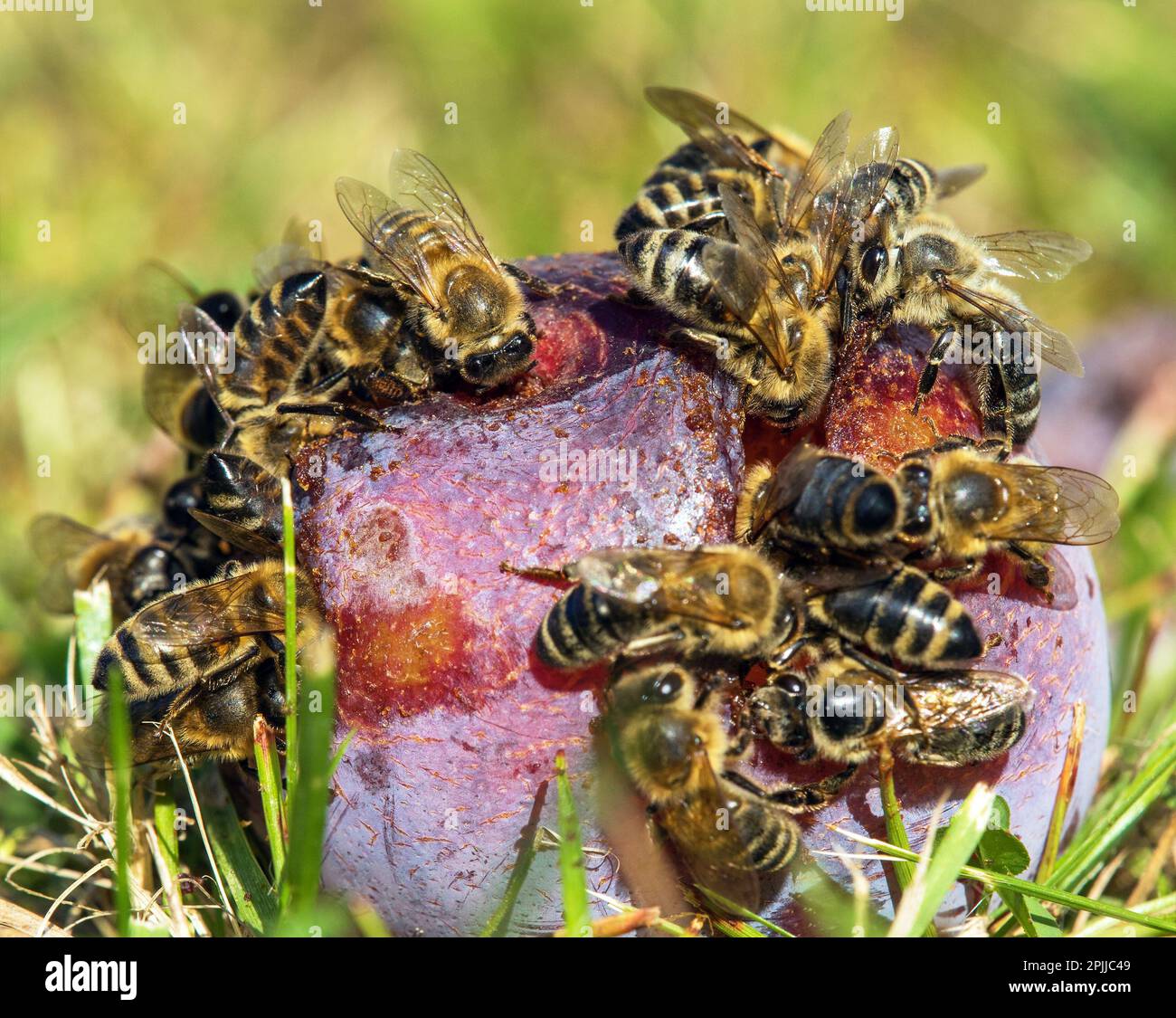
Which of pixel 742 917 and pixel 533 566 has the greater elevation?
pixel 533 566

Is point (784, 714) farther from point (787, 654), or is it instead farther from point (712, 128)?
point (712, 128)

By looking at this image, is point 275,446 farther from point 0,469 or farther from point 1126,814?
point 0,469

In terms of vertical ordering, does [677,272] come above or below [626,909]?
above

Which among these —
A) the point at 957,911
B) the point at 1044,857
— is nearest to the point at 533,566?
the point at 957,911

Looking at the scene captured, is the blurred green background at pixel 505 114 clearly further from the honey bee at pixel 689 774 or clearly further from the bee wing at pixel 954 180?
the honey bee at pixel 689 774

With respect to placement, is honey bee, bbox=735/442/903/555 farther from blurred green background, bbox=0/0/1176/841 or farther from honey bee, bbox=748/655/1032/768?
blurred green background, bbox=0/0/1176/841

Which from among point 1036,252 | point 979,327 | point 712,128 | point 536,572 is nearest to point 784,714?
point 536,572
